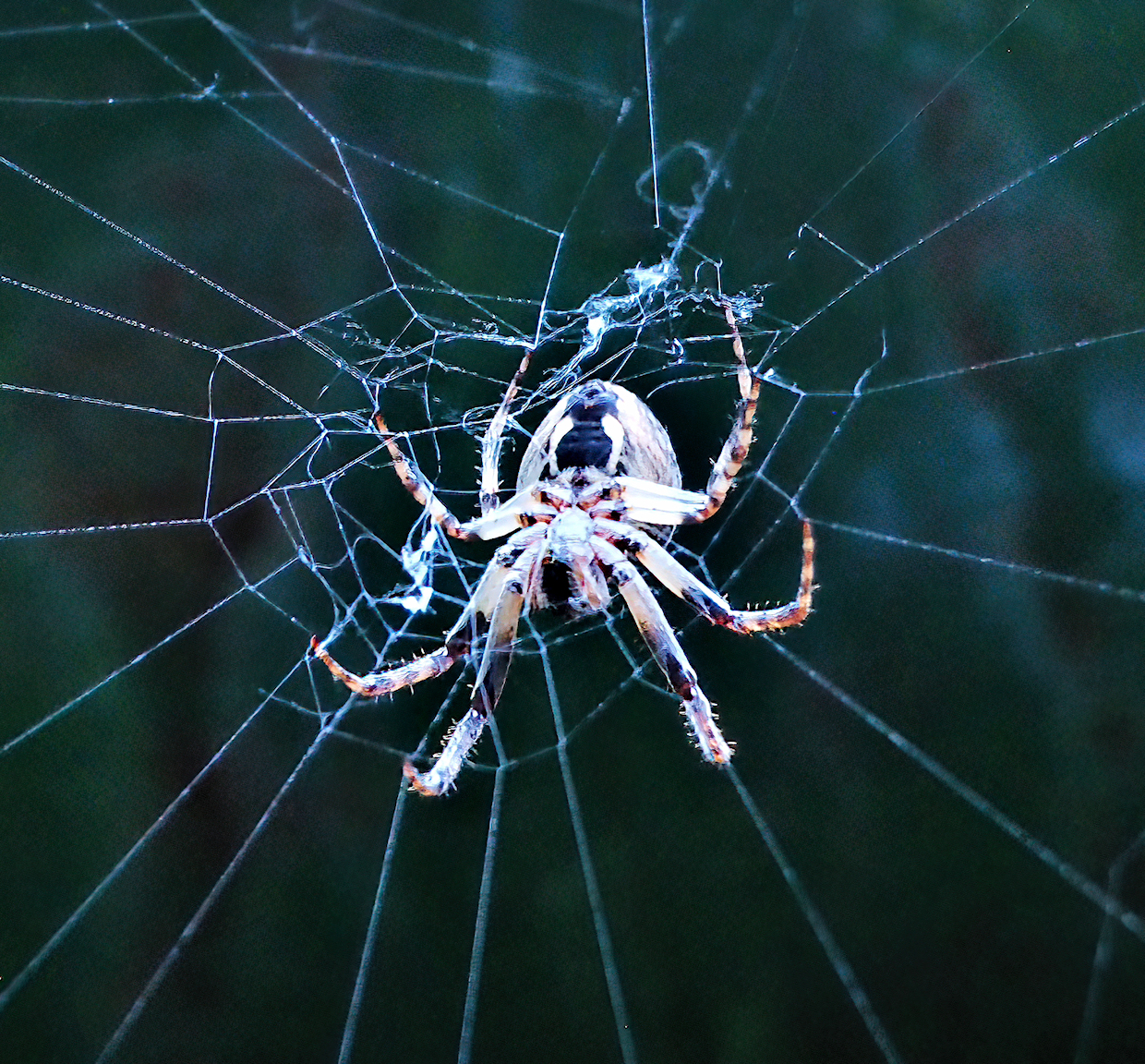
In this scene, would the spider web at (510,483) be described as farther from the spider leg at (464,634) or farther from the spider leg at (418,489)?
the spider leg at (418,489)

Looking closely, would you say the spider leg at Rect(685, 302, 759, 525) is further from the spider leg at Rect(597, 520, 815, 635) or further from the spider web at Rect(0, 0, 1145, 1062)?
the spider web at Rect(0, 0, 1145, 1062)

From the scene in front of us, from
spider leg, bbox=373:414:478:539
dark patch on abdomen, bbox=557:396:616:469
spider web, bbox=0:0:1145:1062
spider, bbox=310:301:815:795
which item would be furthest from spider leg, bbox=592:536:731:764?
spider web, bbox=0:0:1145:1062

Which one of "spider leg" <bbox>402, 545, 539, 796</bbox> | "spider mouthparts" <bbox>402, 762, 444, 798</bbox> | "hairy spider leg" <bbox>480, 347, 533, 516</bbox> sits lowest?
"spider mouthparts" <bbox>402, 762, 444, 798</bbox>

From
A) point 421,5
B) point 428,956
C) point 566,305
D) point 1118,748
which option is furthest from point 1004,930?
point 421,5

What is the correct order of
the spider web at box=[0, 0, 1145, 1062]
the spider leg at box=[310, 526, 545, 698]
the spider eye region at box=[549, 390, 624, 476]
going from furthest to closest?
the spider web at box=[0, 0, 1145, 1062]
the spider eye region at box=[549, 390, 624, 476]
the spider leg at box=[310, 526, 545, 698]

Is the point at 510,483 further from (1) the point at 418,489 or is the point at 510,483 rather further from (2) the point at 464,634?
(1) the point at 418,489

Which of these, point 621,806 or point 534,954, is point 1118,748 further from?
point 534,954
